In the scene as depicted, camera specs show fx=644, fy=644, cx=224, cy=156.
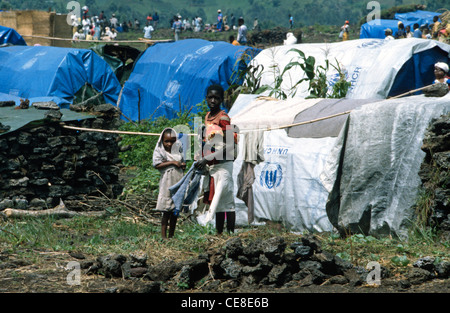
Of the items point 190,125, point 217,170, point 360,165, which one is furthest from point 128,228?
point 190,125

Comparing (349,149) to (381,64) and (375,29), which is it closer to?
(381,64)

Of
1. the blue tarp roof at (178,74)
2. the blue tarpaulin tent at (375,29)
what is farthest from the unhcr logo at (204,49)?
the blue tarpaulin tent at (375,29)

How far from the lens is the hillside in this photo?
7638 cm

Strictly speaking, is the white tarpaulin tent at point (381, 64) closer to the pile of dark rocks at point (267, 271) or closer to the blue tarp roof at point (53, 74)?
the blue tarp roof at point (53, 74)

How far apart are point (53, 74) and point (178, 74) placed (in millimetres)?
2710

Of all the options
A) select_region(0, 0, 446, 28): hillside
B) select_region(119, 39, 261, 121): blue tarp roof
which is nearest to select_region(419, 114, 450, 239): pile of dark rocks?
select_region(119, 39, 261, 121): blue tarp roof

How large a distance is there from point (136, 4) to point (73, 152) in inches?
3514

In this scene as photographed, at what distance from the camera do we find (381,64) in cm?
1013

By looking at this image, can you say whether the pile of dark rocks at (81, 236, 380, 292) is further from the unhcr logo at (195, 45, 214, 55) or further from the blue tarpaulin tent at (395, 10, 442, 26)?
the blue tarpaulin tent at (395, 10, 442, 26)

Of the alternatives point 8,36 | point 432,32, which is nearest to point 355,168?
point 432,32

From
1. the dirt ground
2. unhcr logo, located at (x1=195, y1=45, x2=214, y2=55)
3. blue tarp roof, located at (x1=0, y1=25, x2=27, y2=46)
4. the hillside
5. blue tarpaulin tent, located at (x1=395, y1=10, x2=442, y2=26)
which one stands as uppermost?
the hillside

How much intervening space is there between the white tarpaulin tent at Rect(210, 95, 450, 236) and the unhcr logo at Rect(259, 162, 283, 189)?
0.01 metres

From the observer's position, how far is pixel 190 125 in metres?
11.6
